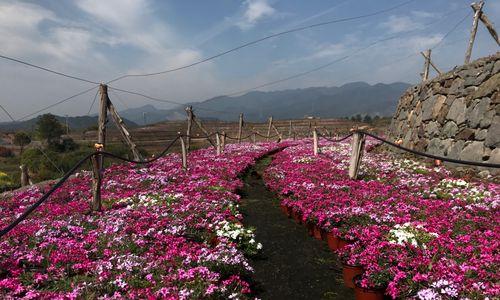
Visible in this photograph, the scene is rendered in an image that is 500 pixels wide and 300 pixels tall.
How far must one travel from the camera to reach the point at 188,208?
1219 cm

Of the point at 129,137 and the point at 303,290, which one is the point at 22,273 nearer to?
the point at 303,290

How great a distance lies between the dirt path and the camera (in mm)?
7961

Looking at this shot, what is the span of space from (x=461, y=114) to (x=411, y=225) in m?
12.4

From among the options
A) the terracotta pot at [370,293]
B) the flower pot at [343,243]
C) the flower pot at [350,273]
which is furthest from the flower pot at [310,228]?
the terracotta pot at [370,293]

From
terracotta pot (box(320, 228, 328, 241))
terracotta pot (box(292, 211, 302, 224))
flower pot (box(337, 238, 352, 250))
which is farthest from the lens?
→ terracotta pot (box(292, 211, 302, 224))

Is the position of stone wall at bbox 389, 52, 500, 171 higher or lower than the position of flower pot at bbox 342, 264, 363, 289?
higher

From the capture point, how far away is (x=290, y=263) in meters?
9.49

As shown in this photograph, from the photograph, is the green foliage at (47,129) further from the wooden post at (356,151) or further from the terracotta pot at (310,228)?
the terracotta pot at (310,228)

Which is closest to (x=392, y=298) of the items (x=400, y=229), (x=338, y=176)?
(x=400, y=229)

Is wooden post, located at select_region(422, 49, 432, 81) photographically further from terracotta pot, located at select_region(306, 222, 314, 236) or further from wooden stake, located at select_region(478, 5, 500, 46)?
terracotta pot, located at select_region(306, 222, 314, 236)

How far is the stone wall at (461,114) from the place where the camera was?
16.2 meters

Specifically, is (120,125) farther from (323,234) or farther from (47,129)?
(47,129)

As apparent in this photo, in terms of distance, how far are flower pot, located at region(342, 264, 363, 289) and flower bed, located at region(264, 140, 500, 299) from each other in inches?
4.6

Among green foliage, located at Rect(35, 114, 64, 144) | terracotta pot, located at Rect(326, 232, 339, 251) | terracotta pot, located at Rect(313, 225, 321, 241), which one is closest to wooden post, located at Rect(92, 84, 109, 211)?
terracotta pot, located at Rect(313, 225, 321, 241)
